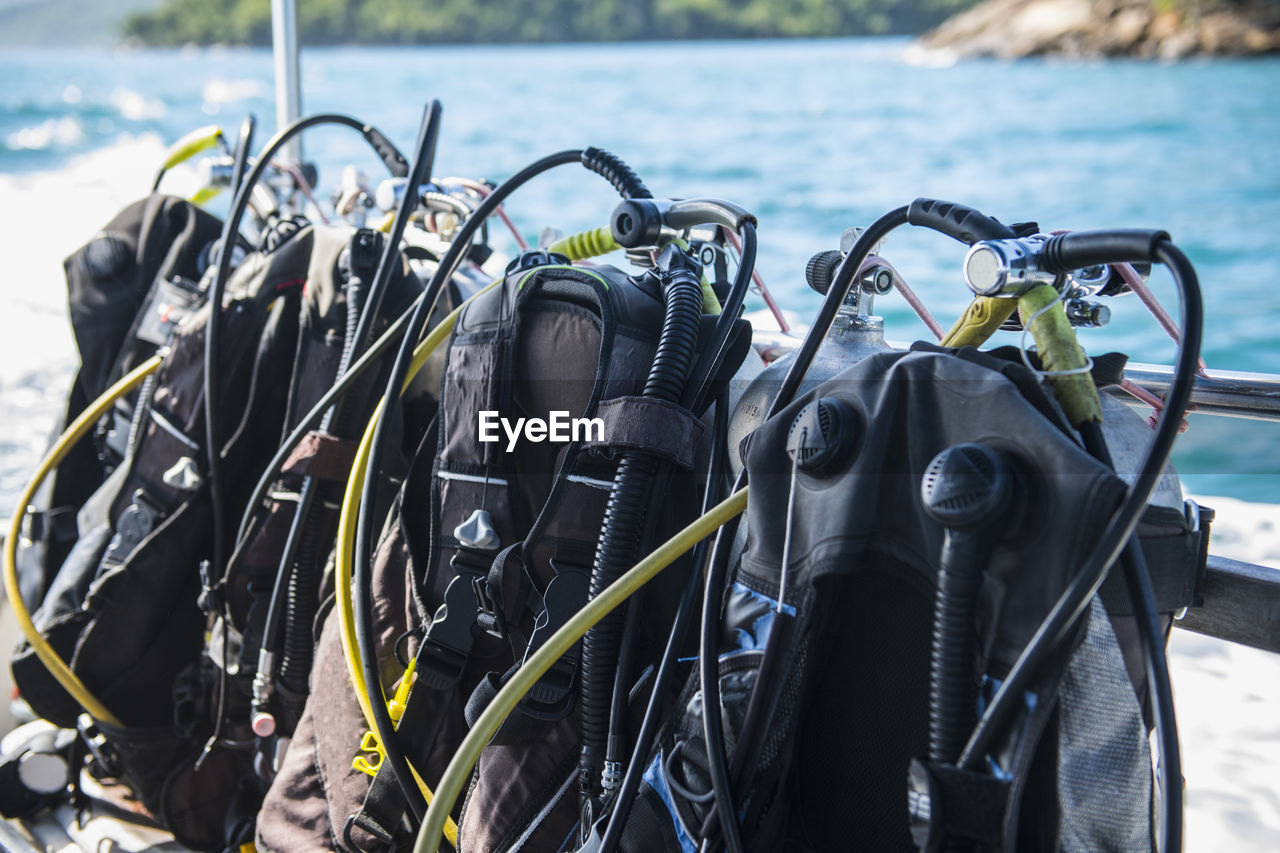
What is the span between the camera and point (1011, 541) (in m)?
0.61

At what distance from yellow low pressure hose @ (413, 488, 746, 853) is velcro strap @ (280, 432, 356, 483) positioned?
0.48 m

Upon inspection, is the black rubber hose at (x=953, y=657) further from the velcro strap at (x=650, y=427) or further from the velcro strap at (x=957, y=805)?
the velcro strap at (x=650, y=427)

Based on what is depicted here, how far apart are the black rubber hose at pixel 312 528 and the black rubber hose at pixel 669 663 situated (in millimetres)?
472

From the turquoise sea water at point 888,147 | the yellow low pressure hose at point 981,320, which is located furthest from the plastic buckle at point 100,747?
the turquoise sea water at point 888,147

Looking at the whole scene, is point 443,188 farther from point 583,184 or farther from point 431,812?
point 583,184

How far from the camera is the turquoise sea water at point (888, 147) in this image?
7039 mm

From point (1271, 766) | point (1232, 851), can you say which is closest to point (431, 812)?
point (1232, 851)

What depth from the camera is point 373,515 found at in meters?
1.02

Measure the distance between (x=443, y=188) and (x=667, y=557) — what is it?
89cm

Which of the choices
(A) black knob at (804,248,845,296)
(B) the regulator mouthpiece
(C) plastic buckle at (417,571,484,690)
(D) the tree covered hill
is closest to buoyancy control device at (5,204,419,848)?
(C) plastic buckle at (417,571,484,690)

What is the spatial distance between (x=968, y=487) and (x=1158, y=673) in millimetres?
142

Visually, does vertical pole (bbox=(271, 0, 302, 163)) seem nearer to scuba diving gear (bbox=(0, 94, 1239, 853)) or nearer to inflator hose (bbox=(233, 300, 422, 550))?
scuba diving gear (bbox=(0, 94, 1239, 853))

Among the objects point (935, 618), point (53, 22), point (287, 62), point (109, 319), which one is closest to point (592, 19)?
point (287, 62)

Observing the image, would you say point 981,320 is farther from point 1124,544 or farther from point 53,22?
point 53,22
